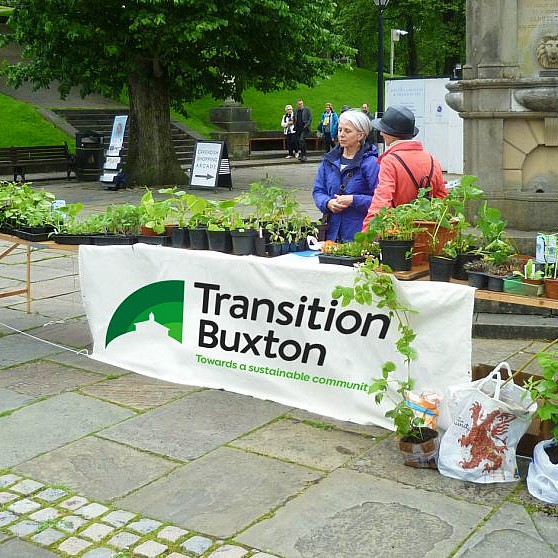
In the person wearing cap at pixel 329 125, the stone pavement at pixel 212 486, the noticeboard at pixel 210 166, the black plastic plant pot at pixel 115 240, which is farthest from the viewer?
the person wearing cap at pixel 329 125

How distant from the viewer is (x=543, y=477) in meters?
4.48

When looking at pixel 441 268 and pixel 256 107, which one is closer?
pixel 441 268

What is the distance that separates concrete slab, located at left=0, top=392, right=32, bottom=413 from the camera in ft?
19.7

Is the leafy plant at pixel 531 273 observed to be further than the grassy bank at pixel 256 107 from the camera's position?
No

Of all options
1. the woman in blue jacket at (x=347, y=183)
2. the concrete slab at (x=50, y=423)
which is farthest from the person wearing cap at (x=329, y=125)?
the concrete slab at (x=50, y=423)

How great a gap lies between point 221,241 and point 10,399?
1.73 metres

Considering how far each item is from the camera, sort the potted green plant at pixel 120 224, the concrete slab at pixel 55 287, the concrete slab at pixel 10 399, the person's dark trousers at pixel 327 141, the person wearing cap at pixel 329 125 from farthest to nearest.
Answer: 1. the person's dark trousers at pixel 327 141
2. the person wearing cap at pixel 329 125
3. the concrete slab at pixel 55 287
4. the potted green plant at pixel 120 224
5. the concrete slab at pixel 10 399

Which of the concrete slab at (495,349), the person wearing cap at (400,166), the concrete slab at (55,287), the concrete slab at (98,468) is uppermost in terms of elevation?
the person wearing cap at (400,166)

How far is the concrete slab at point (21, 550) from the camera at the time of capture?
4.05 m

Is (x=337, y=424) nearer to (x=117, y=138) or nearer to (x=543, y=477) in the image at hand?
(x=543, y=477)

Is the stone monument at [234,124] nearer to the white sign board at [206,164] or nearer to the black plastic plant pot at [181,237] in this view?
the white sign board at [206,164]

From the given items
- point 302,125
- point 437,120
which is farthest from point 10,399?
point 302,125

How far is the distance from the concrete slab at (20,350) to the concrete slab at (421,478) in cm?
312

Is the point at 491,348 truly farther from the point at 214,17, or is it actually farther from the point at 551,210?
the point at 214,17
